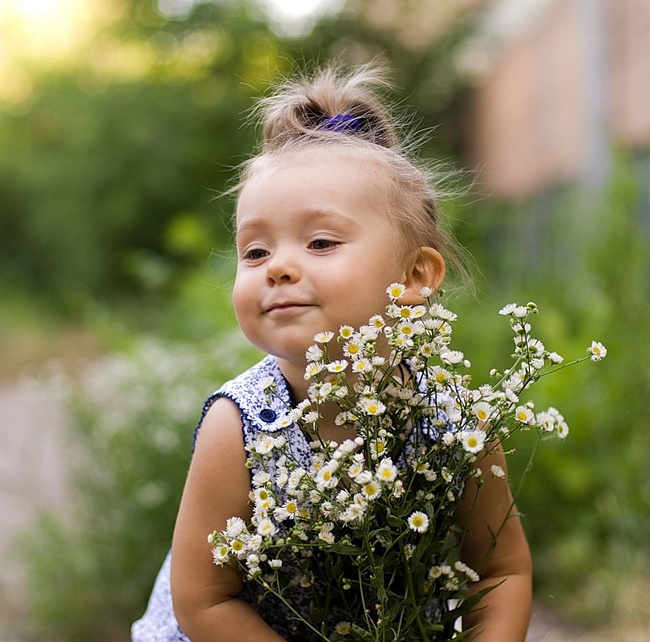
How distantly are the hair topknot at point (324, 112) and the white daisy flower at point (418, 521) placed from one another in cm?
72

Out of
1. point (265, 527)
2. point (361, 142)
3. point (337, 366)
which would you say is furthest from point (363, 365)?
point (361, 142)

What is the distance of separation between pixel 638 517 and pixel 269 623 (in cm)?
191

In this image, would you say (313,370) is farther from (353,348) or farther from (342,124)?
(342,124)

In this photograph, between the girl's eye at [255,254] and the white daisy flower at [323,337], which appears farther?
the girl's eye at [255,254]

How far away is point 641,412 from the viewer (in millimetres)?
3479

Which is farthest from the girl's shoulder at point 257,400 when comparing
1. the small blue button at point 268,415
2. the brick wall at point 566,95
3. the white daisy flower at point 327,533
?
the brick wall at point 566,95

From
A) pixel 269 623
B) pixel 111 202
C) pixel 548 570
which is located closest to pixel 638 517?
pixel 548 570

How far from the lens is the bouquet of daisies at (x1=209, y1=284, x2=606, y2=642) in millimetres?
1399

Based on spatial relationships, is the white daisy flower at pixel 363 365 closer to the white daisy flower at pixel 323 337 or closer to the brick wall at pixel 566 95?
the white daisy flower at pixel 323 337

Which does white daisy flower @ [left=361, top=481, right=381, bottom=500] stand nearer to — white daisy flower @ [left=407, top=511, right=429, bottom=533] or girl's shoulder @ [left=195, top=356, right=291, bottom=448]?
white daisy flower @ [left=407, top=511, right=429, bottom=533]

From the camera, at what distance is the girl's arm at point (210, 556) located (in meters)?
1.60

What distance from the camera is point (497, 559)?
177 centimetres

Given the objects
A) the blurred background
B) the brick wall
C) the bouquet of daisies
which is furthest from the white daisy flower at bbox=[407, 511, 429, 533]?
the brick wall

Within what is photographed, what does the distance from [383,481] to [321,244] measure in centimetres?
45
